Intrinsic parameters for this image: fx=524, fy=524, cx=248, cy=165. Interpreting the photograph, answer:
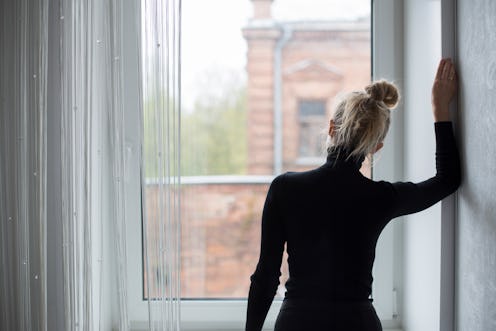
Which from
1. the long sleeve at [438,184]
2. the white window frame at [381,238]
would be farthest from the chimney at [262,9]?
the long sleeve at [438,184]

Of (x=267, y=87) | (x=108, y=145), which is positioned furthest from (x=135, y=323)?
(x=267, y=87)

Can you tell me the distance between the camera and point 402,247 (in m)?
1.65

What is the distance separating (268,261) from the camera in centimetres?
126

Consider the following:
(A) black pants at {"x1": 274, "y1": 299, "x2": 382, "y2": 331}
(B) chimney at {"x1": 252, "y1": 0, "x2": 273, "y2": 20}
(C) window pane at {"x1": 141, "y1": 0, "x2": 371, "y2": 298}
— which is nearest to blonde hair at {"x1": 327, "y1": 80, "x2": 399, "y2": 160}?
(A) black pants at {"x1": 274, "y1": 299, "x2": 382, "y2": 331}

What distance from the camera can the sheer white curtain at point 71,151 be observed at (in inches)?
53.6

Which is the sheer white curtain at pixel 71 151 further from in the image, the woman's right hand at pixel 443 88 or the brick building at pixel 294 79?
the woman's right hand at pixel 443 88

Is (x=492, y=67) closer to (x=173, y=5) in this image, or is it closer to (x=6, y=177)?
(x=173, y=5)

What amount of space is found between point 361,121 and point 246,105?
58 cm

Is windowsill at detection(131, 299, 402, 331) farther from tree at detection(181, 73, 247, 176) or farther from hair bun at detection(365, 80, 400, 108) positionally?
hair bun at detection(365, 80, 400, 108)

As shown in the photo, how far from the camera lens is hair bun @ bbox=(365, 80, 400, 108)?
4.06ft

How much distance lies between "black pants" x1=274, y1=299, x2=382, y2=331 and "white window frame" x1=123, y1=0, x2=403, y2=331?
447mm

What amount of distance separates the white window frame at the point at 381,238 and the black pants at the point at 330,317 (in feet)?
1.47

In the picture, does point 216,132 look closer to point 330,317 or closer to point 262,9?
point 262,9

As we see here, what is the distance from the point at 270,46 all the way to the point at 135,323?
38.6 inches
